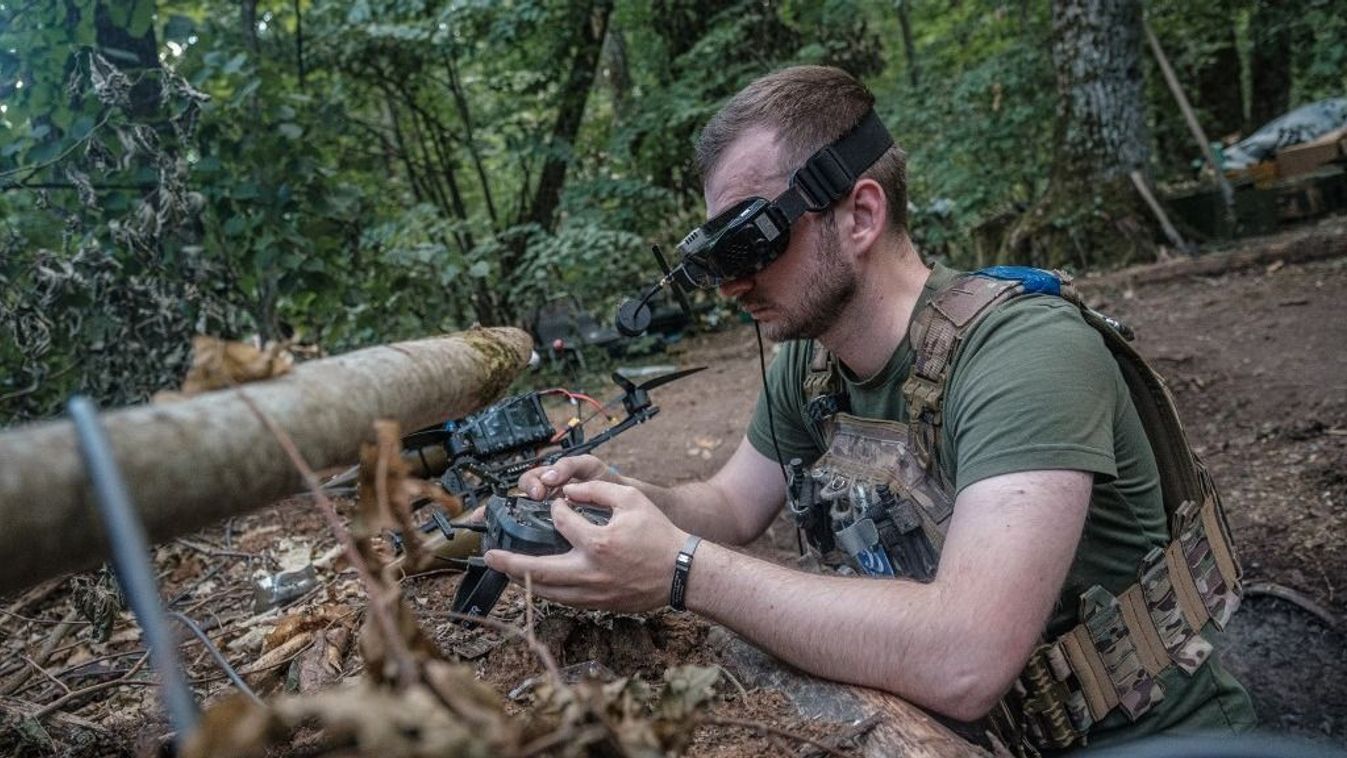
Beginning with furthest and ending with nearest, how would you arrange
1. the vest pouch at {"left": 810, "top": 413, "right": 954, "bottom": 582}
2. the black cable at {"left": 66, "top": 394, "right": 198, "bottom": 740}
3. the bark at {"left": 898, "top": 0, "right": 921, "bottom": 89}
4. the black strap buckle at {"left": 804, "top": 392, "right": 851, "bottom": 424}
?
the bark at {"left": 898, "top": 0, "right": 921, "bottom": 89}, the black strap buckle at {"left": 804, "top": 392, "right": 851, "bottom": 424}, the vest pouch at {"left": 810, "top": 413, "right": 954, "bottom": 582}, the black cable at {"left": 66, "top": 394, "right": 198, "bottom": 740}

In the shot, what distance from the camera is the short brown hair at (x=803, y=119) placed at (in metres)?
2.25

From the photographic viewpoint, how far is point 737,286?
2309 mm

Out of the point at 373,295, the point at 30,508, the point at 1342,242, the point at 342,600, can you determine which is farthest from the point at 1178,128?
the point at 30,508

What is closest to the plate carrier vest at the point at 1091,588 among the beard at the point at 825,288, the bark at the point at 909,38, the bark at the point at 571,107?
the beard at the point at 825,288

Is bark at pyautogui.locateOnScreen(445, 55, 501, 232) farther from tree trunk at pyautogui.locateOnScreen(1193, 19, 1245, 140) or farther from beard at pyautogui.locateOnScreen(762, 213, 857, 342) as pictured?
tree trunk at pyautogui.locateOnScreen(1193, 19, 1245, 140)

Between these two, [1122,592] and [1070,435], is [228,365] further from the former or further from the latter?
[1122,592]

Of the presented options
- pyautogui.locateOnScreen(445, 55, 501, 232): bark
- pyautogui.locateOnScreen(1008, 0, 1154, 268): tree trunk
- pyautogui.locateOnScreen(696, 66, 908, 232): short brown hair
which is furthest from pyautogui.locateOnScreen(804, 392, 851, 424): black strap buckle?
pyautogui.locateOnScreen(445, 55, 501, 232): bark

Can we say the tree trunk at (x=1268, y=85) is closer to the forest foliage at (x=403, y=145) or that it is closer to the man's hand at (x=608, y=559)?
the forest foliage at (x=403, y=145)

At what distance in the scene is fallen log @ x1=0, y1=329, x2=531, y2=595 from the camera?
809 mm

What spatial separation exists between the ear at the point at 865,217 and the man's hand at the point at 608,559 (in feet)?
3.15

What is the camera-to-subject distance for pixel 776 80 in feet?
7.73

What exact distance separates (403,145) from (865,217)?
886 centimetres

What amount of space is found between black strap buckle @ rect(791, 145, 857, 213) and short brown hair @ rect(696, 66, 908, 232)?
0.14 ft

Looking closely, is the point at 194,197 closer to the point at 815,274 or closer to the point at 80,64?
the point at 80,64
